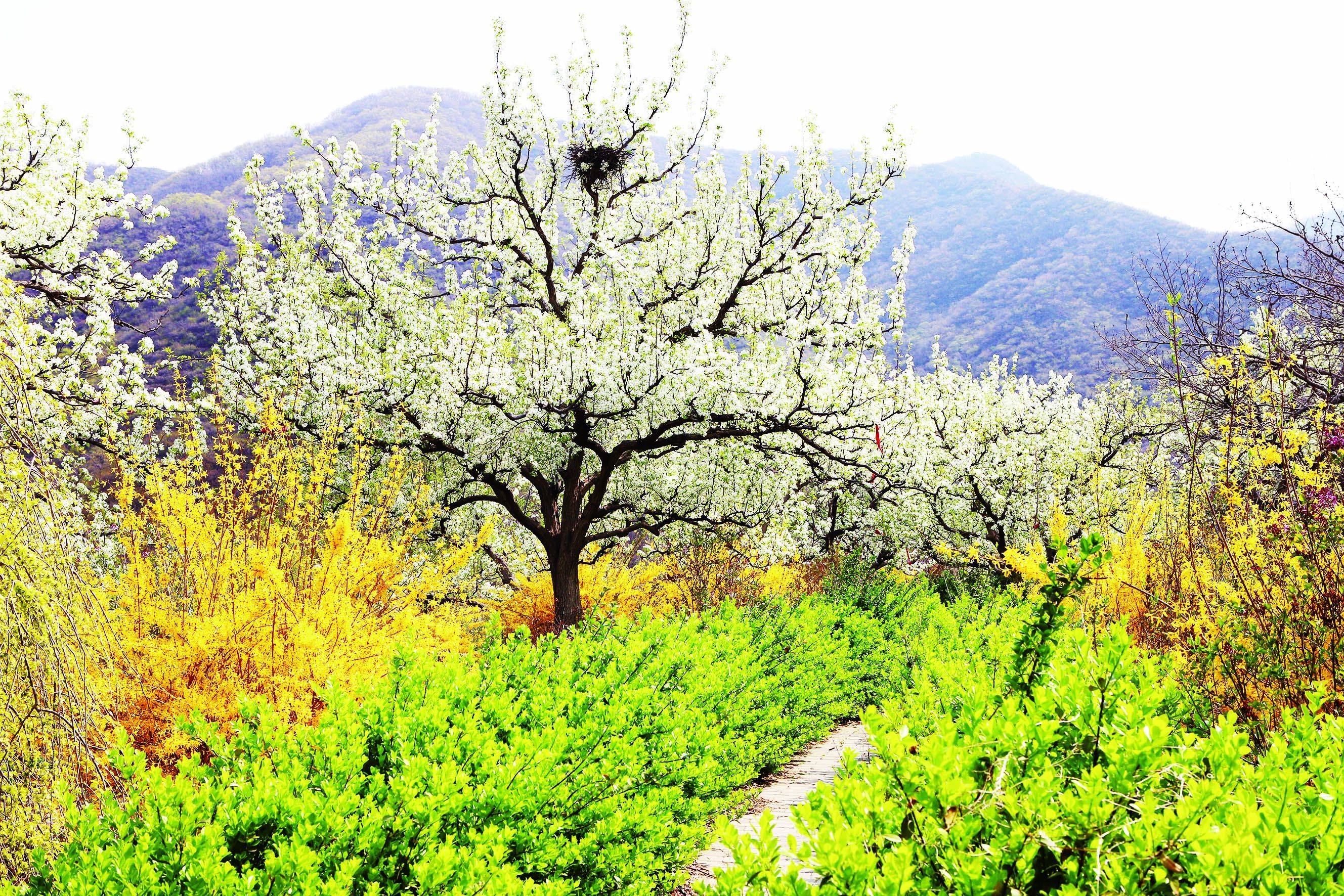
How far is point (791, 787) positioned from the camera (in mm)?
6086

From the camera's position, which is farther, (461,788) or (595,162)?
(595,162)

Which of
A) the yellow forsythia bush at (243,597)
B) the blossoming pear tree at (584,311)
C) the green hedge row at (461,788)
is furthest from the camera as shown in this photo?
the blossoming pear tree at (584,311)

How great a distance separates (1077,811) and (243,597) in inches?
157

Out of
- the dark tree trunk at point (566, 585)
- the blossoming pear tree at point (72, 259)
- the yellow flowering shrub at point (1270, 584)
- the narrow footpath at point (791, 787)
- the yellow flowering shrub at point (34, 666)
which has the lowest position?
the narrow footpath at point (791, 787)

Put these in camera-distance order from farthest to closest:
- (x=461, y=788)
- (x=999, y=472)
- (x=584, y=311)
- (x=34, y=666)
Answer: (x=999, y=472)
(x=584, y=311)
(x=461, y=788)
(x=34, y=666)

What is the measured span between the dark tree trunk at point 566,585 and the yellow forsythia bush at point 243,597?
10.4 ft

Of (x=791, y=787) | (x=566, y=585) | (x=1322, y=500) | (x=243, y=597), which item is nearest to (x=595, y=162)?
(x=566, y=585)

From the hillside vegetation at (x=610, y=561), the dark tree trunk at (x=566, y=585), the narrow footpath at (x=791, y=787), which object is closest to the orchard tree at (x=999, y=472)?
the hillside vegetation at (x=610, y=561)

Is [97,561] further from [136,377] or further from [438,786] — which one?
[438,786]

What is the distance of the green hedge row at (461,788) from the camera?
1971 millimetres

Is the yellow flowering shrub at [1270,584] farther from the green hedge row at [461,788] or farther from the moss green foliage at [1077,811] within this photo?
the green hedge row at [461,788]

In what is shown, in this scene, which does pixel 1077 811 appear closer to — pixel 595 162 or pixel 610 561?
pixel 595 162

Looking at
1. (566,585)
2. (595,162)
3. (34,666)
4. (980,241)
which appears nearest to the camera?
(34,666)

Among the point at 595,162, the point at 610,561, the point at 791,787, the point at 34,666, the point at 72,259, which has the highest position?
the point at 595,162
